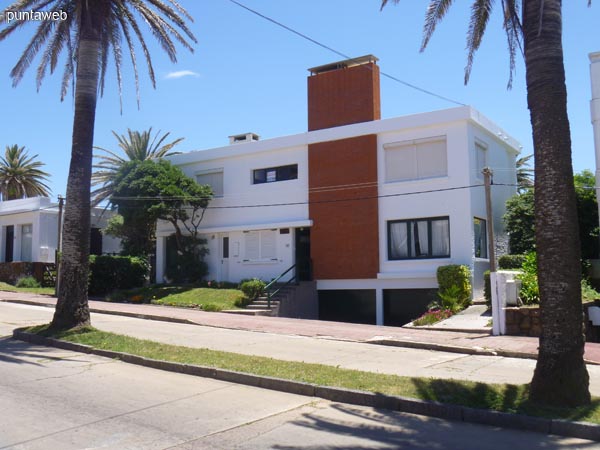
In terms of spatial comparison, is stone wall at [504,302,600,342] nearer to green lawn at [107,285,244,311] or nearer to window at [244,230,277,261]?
green lawn at [107,285,244,311]

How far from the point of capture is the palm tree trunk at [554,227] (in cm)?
723

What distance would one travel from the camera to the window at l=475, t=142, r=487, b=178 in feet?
76.0

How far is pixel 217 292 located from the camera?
2516 centimetres

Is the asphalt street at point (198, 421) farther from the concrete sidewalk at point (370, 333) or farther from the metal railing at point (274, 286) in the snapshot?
the metal railing at point (274, 286)

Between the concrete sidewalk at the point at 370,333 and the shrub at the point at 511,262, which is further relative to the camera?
the shrub at the point at 511,262

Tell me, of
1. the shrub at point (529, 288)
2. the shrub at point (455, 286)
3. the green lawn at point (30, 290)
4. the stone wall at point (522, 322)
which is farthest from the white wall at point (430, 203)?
the green lawn at point (30, 290)

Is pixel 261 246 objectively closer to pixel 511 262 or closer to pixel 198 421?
pixel 511 262

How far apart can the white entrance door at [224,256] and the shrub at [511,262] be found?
12.4 metres

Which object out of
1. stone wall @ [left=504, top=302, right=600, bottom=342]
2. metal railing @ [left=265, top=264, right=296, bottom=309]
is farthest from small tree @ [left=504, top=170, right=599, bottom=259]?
metal railing @ [left=265, top=264, right=296, bottom=309]

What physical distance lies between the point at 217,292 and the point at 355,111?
381 inches

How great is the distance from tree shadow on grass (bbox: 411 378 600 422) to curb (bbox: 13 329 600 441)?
157mm

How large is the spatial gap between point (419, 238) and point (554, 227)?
15.7 meters

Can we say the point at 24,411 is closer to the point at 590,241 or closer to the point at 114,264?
the point at 590,241

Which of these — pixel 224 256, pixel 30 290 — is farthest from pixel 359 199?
pixel 30 290
